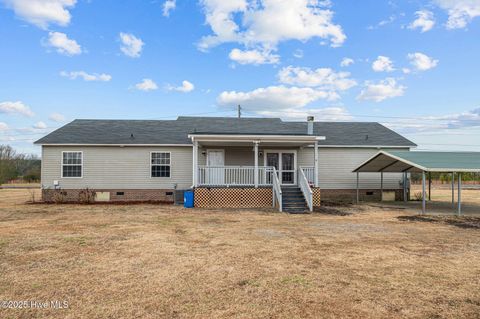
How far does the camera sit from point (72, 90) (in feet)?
81.2

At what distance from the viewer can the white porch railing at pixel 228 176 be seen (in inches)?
648

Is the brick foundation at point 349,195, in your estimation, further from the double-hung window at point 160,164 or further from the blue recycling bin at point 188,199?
the double-hung window at point 160,164

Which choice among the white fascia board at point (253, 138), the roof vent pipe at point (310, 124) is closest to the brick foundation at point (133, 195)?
the white fascia board at point (253, 138)

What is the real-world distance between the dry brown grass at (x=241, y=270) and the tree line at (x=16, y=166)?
3125 centimetres

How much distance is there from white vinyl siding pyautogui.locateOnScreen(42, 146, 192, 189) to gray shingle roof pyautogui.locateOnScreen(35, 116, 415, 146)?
47 cm

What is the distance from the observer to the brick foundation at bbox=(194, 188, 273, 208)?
15781 millimetres

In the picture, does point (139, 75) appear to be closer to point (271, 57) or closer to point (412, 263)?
point (271, 57)

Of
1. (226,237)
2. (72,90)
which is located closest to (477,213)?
(226,237)

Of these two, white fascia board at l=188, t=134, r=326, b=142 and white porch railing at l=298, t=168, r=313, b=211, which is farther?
white fascia board at l=188, t=134, r=326, b=142

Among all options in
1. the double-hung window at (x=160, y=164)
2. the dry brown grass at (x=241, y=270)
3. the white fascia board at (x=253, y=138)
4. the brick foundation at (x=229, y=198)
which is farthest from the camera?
the double-hung window at (x=160, y=164)

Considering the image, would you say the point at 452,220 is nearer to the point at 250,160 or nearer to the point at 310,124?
the point at 310,124

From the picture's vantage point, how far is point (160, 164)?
18.5 m

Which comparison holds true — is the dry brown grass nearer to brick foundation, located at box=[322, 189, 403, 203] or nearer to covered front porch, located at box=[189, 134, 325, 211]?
covered front porch, located at box=[189, 134, 325, 211]

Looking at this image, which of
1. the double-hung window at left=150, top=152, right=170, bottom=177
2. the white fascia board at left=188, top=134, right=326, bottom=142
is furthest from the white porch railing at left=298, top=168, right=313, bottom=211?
the double-hung window at left=150, top=152, right=170, bottom=177
